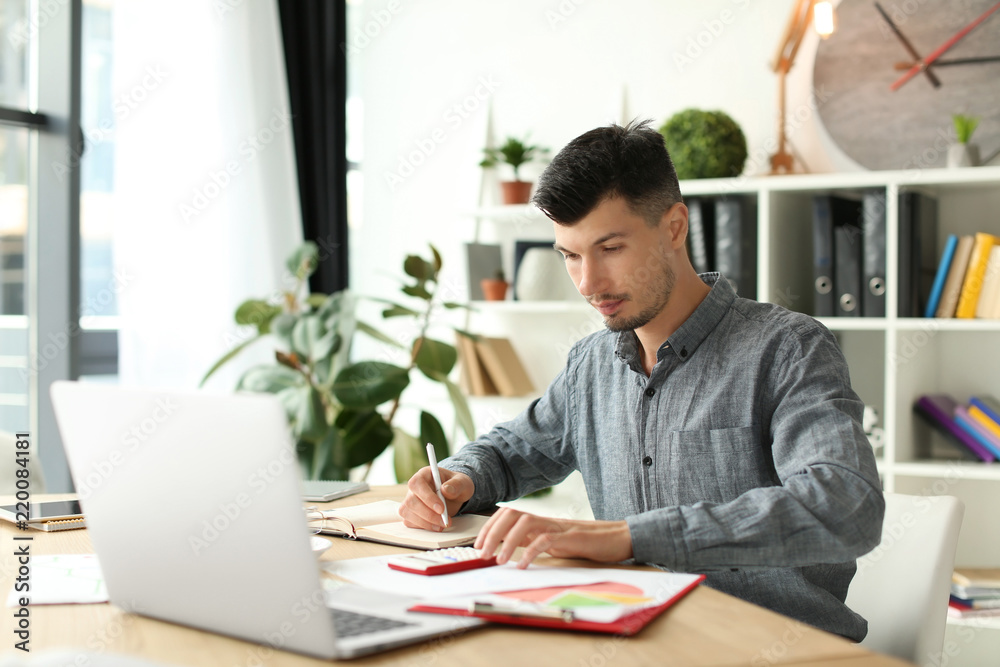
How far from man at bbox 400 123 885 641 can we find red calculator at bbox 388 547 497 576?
22mm

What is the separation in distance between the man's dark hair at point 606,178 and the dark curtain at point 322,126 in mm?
2289

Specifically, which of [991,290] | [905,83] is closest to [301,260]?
[905,83]

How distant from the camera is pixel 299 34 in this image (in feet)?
11.6

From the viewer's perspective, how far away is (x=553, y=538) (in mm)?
1046

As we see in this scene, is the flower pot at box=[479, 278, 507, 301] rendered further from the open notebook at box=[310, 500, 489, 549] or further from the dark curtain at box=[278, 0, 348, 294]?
the open notebook at box=[310, 500, 489, 549]

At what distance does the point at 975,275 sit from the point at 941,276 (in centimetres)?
8

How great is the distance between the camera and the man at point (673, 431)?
107 centimetres

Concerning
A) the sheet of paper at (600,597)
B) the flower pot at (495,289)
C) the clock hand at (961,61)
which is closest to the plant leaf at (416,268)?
the flower pot at (495,289)

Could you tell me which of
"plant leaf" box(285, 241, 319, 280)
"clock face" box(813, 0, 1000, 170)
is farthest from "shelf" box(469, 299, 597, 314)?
"clock face" box(813, 0, 1000, 170)

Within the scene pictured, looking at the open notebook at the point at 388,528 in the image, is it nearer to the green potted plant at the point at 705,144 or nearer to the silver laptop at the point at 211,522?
the silver laptop at the point at 211,522

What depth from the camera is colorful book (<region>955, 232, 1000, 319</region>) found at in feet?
7.22

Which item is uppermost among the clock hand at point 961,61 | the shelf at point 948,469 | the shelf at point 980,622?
the clock hand at point 961,61

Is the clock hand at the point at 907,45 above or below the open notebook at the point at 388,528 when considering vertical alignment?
above

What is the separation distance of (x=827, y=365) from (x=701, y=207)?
4.25 ft
